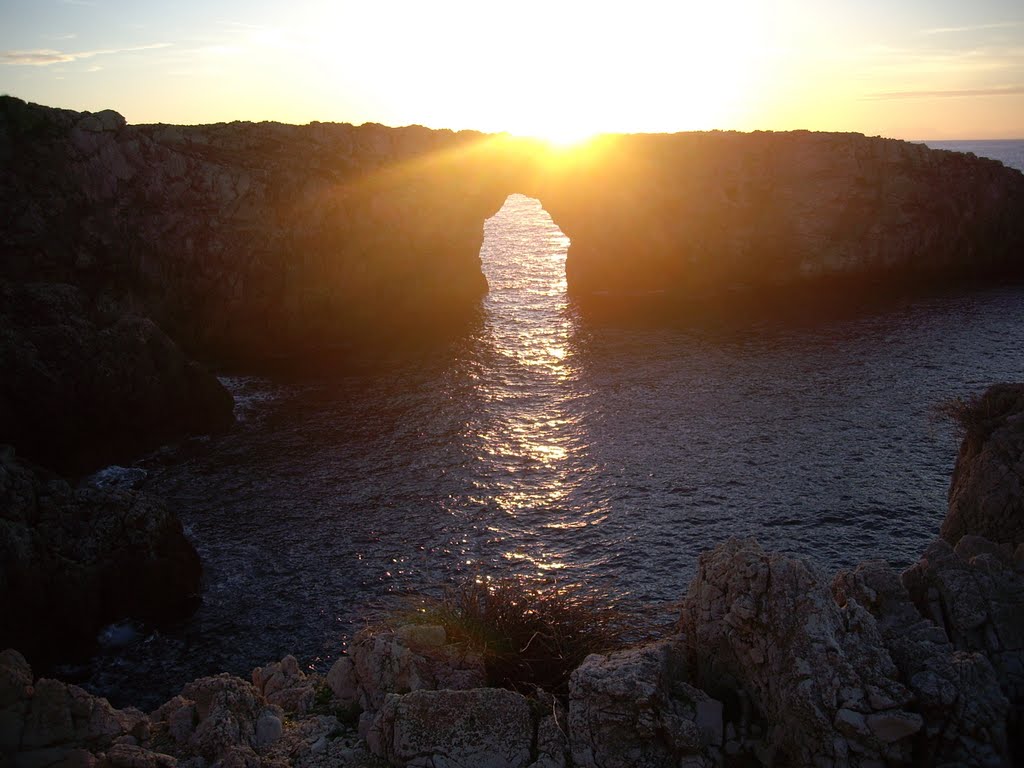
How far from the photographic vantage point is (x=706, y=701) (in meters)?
14.8

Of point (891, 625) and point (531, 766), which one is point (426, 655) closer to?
point (531, 766)

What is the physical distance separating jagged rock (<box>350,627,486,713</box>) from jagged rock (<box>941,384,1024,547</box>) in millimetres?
13305

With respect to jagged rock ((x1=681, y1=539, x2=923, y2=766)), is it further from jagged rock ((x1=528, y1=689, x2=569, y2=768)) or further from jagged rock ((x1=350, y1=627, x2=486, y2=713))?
jagged rock ((x1=350, y1=627, x2=486, y2=713))

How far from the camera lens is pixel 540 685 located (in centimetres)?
1719

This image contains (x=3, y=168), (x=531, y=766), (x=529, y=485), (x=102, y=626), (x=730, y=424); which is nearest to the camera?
(x=531, y=766)

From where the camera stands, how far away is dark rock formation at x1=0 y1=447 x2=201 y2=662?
87.0ft

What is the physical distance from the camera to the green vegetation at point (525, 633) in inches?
682

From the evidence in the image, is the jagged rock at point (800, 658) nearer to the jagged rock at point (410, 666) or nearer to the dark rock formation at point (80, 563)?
the jagged rock at point (410, 666)

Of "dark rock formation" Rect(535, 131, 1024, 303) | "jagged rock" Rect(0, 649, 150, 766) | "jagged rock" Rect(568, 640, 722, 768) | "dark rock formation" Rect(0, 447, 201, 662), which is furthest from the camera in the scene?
"dark rock formation" Rect(535, 131, 1024, 303)

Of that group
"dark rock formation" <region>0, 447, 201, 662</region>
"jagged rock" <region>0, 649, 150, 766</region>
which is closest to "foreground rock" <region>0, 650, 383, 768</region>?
"jagged rock" <region>0, 649, 150, 766</region>

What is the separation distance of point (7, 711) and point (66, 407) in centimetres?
2926

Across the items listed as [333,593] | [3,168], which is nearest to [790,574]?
[333,593]

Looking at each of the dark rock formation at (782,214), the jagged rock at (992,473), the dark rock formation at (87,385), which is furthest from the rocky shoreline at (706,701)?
the dark rock formation at (782,214)

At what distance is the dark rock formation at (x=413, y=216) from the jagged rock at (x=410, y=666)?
48744 mm
